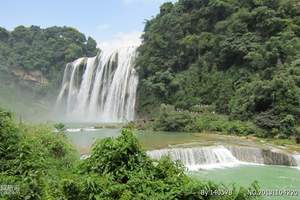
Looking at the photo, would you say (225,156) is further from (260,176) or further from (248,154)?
(260,176)

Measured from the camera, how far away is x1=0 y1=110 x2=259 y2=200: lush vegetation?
12.3 ft

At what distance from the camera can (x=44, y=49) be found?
146ft

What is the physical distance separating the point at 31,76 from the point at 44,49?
331cm

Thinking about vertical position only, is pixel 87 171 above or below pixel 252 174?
above

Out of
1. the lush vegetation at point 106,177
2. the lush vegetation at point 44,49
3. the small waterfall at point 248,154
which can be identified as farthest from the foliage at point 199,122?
the lush vegetation at point 44,49

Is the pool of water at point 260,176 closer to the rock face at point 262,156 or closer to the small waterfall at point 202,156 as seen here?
the rock face at point 262,156

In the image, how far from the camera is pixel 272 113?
19.4 meters

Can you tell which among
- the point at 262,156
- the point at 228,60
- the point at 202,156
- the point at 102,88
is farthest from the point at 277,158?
the point at 102,88

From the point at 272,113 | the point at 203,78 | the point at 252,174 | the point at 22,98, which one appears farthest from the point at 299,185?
the point at 22,98

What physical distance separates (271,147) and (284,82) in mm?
5104

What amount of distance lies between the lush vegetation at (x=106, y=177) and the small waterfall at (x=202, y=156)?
29.1 feet

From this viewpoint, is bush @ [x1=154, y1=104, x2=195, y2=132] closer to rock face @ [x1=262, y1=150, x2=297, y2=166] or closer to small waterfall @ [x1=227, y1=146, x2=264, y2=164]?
small waterfall @ [x1=227, y1=146, x2=264, y2=164]

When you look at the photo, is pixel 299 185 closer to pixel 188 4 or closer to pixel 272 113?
pixel 272 113

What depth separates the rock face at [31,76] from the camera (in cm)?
4312
